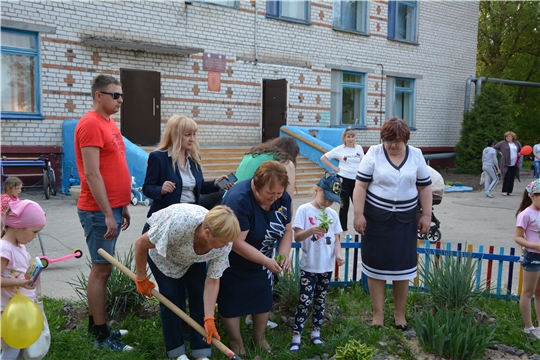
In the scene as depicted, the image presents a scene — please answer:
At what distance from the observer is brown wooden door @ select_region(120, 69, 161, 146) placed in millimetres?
14117

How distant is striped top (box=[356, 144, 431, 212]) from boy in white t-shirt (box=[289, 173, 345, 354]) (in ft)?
1.43

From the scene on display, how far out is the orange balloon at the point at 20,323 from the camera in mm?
2881

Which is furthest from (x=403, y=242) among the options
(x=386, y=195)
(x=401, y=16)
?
(x=401, y=16)

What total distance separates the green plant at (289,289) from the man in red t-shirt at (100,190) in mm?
1484

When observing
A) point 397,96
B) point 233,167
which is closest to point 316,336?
point 233,167

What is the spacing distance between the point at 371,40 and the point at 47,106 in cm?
1188

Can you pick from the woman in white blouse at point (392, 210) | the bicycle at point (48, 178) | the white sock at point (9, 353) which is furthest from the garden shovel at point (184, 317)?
the bicycle at point (48, 178)

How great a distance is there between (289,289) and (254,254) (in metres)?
1.19

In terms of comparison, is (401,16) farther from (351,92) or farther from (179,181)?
(179,181)

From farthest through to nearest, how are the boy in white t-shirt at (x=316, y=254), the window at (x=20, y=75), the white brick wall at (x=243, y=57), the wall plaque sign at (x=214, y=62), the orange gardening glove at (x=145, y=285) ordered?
the wall plaque sign at (x=214, y=62) < the white brick wall at (x=243, y=57) < the window at (x=20, y=75) < the boy in white t-shirt at (x=316, y=254) < the orange gardening glove at (x=145, y=285)

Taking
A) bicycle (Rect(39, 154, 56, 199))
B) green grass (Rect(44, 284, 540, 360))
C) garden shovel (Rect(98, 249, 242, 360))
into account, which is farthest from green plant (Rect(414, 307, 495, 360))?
bicycle (Rect(39, 154, 56, 199))

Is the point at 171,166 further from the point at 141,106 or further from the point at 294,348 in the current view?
the point at 141,106

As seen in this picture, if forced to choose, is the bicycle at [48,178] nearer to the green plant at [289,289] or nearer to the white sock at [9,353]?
the green plant at [289,289]

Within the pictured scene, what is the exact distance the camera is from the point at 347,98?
63.2ft
